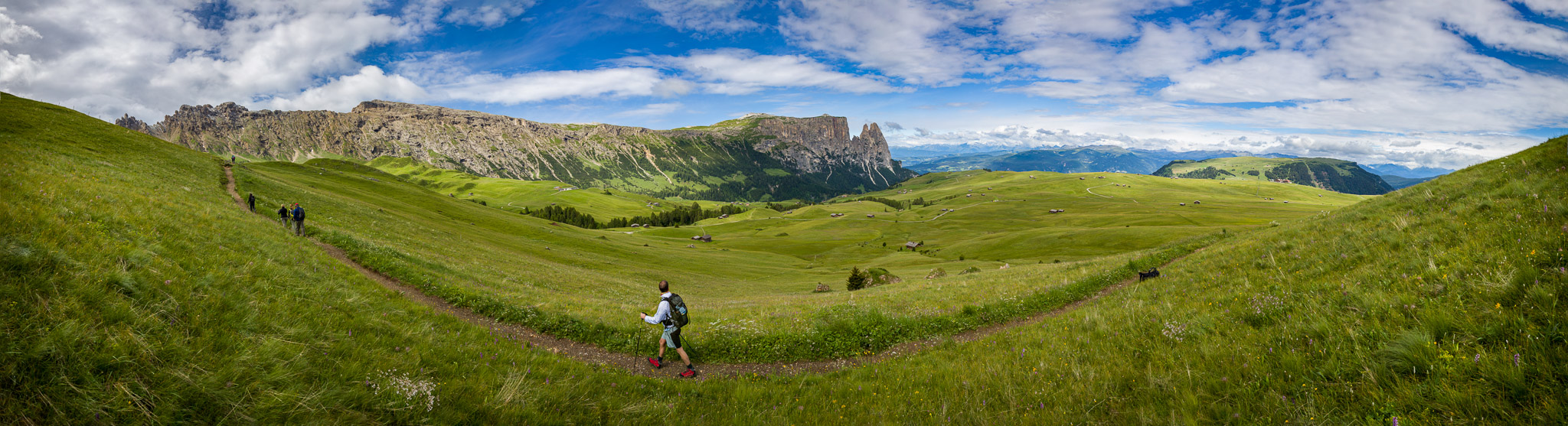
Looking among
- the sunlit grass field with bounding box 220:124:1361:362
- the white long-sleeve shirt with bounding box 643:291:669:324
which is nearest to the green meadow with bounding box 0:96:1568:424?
the sunlit grass field with bounding box 220:124:1361:362

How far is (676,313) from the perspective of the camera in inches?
503

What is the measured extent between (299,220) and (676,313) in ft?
97.1

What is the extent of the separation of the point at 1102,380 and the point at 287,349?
437 inches

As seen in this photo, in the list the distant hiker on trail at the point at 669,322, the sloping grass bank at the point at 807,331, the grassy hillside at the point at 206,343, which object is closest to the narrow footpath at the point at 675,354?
the sloping grass bank at the point at 807,331

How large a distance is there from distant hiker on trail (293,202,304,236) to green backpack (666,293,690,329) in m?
28.4

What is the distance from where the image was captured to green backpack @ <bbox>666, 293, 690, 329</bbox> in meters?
12.7

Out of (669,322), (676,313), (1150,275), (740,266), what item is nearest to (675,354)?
(669,322)

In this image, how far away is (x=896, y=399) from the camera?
835cm

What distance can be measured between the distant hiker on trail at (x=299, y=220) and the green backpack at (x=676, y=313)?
28424 millimetres

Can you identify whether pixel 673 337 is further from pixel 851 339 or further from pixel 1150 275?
pixel 1150 275

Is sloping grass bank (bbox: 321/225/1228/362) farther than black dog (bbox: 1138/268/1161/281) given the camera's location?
No

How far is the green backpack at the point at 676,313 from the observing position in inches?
500

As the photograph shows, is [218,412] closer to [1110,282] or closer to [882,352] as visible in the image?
[882,352]

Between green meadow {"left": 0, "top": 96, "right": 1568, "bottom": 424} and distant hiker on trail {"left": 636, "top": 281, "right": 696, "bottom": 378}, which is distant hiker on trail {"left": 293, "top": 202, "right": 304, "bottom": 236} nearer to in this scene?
green meadow {"left": 0, "top": 96, "right": 1568, "bottom": 424}
